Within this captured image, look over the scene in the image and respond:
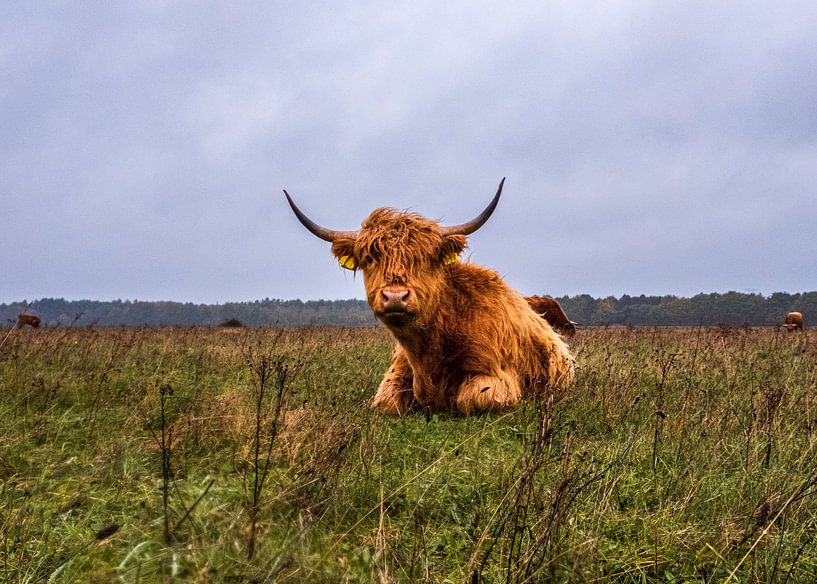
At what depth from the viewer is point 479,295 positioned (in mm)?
5605

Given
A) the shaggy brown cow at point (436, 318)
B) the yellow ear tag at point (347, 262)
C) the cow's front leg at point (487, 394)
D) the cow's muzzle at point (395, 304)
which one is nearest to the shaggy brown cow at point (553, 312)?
→ the shaggy brown cow at point (436, 318)

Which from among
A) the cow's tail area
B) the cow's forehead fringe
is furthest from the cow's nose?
the cow's tail area

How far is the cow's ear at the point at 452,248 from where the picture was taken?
5.23m

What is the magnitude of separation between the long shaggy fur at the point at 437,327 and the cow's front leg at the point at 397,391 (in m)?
0.01

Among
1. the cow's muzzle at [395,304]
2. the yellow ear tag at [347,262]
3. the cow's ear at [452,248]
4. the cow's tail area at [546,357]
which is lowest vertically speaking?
the cow's tail area at [546,357]

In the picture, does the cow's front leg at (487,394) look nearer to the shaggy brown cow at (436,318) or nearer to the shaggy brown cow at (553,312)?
the shaggy brown cow at (436,318)

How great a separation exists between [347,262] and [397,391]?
1403mm

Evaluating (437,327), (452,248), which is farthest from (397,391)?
(452,248)

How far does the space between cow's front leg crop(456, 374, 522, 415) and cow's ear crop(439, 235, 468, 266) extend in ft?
3.91

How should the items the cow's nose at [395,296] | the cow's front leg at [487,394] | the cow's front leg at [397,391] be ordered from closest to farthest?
the cow's nose at [395,296]
the cow's front leg at [487,394]
the cow's front leg at [397,391]

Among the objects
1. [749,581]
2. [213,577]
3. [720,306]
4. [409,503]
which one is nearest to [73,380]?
[409,503]

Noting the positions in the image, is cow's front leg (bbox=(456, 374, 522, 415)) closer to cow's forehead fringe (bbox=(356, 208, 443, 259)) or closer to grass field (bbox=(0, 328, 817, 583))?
grass field (bbox=(0, 328, 817, 583))

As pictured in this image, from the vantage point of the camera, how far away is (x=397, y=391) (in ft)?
17.0

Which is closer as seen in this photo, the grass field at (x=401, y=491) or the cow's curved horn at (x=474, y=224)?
the grass field at (x=401, y=491)
